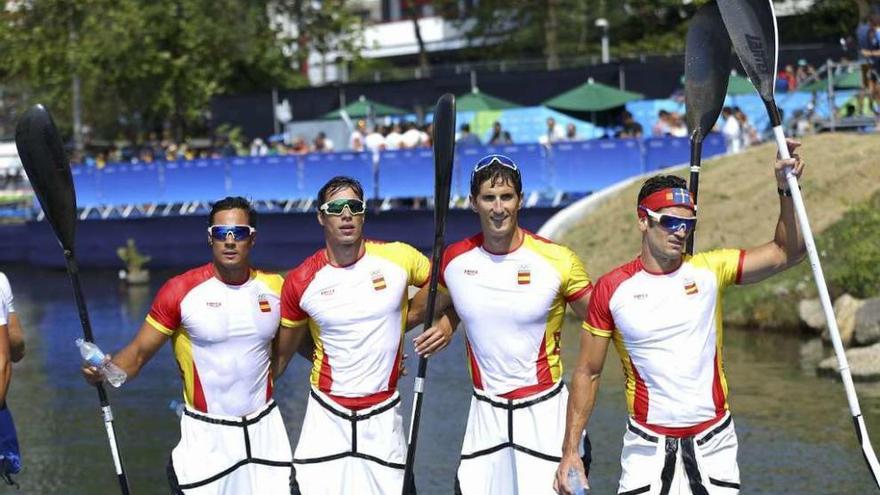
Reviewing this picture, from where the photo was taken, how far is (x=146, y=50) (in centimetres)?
5216

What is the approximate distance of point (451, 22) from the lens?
240 ft

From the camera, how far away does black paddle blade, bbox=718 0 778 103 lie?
9.75m

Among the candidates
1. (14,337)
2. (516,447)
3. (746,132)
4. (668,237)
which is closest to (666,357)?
(668,237)

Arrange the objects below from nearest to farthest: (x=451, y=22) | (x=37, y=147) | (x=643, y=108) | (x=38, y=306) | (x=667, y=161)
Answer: (x=37, y=147), (x=667, y=161), (x=38, y=306), (x=643, y=108), (x=451, y=22)

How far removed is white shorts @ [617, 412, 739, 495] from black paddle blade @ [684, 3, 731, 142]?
108 inches

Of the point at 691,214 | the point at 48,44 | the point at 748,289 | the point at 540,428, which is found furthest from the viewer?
the point at 48,44

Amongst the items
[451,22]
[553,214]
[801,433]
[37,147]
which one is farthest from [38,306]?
[451,22]

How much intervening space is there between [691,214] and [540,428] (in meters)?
1.61

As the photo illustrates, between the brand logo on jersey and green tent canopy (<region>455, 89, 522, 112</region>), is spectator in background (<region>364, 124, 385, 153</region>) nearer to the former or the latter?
green tent canopy (<region>455, 89, 522, 112</region>)

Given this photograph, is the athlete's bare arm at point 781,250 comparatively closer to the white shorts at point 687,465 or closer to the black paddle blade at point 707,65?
the white shorts at point 687,465

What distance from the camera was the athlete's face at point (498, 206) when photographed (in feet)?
29.9

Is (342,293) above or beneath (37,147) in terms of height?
beneath

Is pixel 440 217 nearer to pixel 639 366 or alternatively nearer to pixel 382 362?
pixel 382 362

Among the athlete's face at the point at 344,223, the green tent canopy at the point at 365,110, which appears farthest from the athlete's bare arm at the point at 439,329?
the green tent canopy at the point at 365,110
